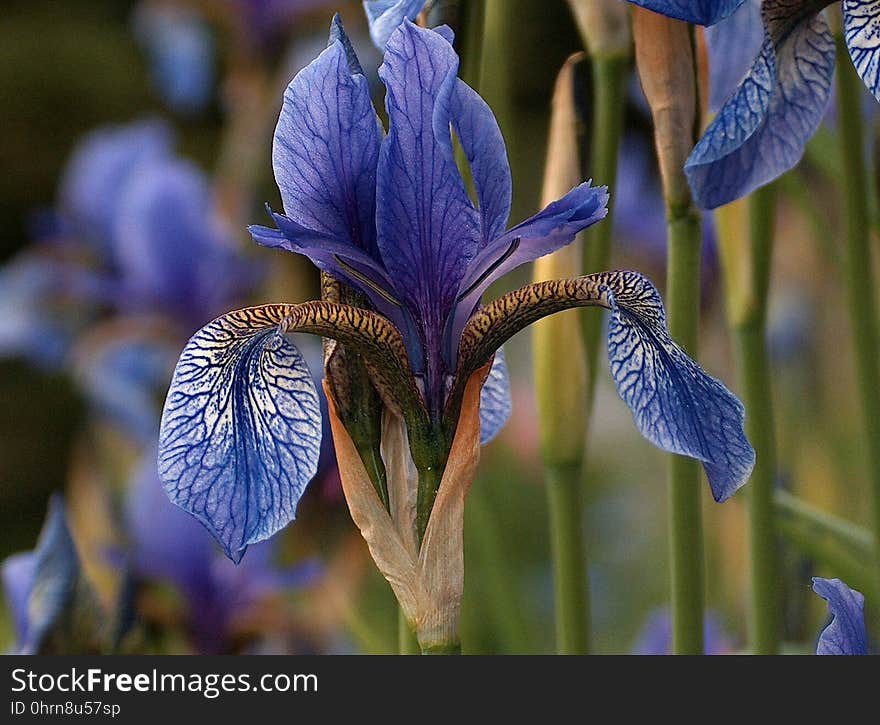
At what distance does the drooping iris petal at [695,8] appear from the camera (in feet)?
1.11

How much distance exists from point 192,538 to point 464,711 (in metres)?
0.37

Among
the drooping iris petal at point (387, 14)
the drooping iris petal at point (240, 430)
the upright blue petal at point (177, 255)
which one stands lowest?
the drooping iris petal at point (240, 430)

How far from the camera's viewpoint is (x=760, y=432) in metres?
0.47

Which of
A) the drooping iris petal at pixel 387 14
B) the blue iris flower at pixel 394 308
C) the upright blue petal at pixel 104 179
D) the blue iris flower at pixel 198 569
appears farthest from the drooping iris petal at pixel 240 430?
the upright blue petal at pixel 104 179

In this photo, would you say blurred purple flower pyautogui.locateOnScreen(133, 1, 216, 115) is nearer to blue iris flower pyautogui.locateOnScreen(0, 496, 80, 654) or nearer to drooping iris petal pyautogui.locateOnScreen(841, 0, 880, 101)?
blue iris flower pyautogui.locateOnScreen(0, 496, 80, 654)

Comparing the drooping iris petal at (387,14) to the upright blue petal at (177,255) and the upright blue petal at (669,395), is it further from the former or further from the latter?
the upright blue petal at (177,255)

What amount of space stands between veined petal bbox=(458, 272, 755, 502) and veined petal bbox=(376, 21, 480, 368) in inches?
0.7

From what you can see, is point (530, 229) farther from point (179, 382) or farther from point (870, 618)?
point (870, 618)

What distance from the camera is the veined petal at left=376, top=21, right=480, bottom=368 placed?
1.09 feet

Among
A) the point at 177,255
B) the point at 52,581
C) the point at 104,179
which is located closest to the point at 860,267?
the point at 52,581

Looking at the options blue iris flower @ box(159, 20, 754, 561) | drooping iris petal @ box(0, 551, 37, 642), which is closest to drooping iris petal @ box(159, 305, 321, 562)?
blue iris flower @ box(159, 20, 754, 561)

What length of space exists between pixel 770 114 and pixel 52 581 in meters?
0.33

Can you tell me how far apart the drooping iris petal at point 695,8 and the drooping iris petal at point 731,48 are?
0.33 feet

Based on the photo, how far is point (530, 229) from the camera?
0.34 m
